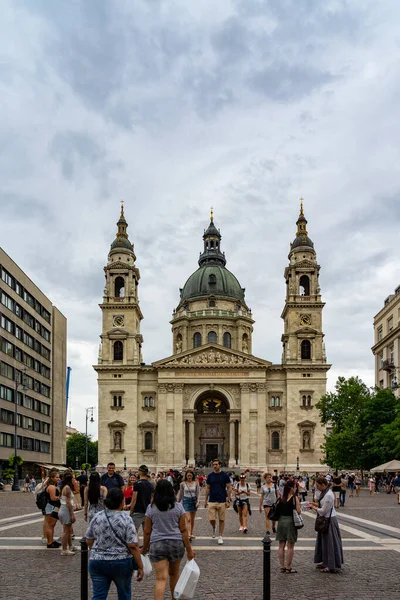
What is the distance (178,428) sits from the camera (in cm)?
9131

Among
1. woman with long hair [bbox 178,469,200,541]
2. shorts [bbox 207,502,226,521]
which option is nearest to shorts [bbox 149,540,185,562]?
woman with long hair [bbox 178,469,200,541]

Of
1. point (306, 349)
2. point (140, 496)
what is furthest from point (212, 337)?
point (140, 496)

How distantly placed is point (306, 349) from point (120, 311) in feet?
77.3

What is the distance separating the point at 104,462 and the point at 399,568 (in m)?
79.8

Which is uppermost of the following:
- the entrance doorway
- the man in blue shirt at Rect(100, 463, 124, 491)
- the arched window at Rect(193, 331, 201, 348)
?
the arched window at Rect(193, 331, 201, 348)

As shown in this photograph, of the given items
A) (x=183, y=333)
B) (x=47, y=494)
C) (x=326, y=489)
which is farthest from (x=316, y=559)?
(x=183, y=333)

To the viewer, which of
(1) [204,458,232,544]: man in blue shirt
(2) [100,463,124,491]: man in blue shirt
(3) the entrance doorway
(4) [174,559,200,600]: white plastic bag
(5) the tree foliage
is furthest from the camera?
(3) the entrance doorway

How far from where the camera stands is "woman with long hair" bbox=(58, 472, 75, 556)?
53.9 feet

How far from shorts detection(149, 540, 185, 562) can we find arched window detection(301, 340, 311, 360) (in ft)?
282

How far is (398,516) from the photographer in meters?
28.9

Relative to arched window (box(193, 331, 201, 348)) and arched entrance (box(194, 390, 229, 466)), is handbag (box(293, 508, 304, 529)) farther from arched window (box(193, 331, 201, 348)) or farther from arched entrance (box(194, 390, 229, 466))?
arched window (box(193, 331, 201, 348))

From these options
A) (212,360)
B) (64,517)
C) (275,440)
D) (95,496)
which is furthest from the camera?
(212,360)

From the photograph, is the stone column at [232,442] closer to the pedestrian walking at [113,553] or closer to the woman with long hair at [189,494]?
the woman with long hair at [189,494]

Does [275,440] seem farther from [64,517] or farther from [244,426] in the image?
[64,517]
